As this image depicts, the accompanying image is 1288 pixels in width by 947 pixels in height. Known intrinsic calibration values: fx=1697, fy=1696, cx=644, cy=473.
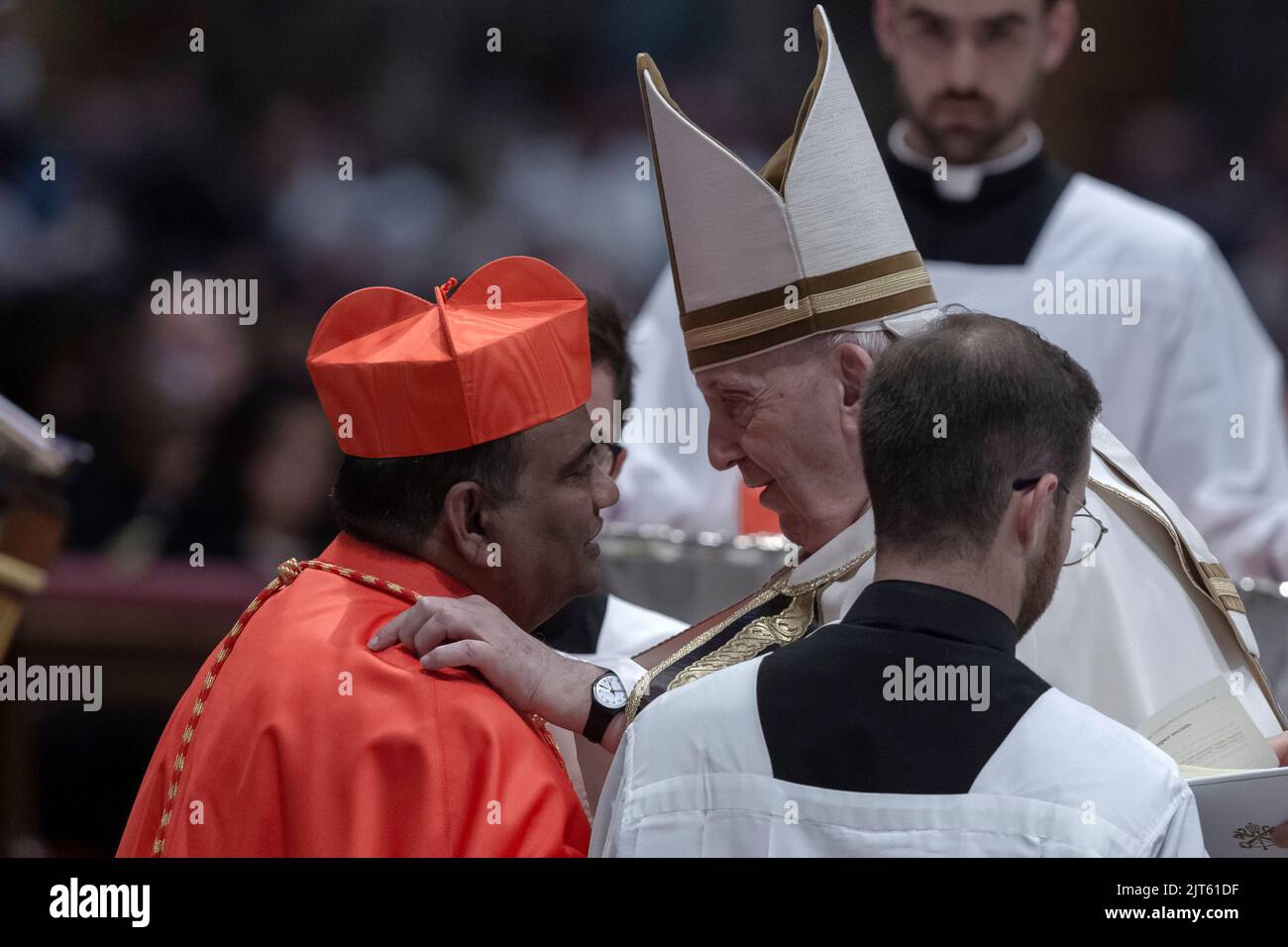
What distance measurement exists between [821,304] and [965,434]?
0.75 meters

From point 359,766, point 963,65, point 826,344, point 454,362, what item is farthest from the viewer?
point 963,65

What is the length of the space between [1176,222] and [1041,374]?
3788mm

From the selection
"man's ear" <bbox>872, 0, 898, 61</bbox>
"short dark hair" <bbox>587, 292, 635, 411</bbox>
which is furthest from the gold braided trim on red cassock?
"man's ear" <bbox>872, 0, 898, 61</bbox>

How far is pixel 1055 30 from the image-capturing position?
4.99 m

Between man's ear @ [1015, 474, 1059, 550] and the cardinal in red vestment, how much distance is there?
624 millimetres

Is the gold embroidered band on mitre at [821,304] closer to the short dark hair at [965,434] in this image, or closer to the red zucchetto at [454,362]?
the red zucchetto at [454,362]

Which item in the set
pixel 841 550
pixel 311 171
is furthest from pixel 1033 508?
pixel 311 171

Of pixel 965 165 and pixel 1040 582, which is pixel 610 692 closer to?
pixel 1040 582

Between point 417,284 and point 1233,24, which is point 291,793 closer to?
point 417,284

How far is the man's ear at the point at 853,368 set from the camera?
232 cm

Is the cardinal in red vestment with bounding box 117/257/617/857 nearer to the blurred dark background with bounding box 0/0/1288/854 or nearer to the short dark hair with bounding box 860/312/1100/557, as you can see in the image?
the short dark hair with bounding box 860/312/1100/557

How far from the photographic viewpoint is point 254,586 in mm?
5352

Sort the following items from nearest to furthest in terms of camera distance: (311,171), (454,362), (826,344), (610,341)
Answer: (454,362), (826,344), (610,341), (311,171)

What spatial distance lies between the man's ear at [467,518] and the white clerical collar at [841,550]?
1.44 feet
